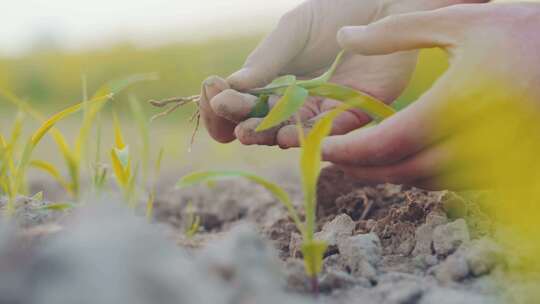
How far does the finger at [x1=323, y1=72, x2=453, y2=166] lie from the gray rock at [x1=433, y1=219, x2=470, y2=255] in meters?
0.18

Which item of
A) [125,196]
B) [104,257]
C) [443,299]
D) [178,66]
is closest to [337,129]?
[125,196]

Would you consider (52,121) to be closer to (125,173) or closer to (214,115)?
(125,173)

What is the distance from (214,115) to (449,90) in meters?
0.62

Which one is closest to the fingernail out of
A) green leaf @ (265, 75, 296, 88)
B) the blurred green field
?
green leaf @ (265, 75, 296, 88)

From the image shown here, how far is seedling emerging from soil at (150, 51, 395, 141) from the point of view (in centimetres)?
127

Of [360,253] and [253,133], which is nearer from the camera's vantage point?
[360,253]

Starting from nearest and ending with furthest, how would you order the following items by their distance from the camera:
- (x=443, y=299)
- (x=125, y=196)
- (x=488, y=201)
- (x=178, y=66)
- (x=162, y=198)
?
(x=443, y=299), (x=125, y=196), (x=488, y=201), (x=162, y=198), (x=178, y=66)

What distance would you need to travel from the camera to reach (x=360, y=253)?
1.23 m

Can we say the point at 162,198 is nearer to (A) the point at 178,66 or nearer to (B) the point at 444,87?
(B) the point at 444,87

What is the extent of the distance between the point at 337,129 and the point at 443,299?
83 cm

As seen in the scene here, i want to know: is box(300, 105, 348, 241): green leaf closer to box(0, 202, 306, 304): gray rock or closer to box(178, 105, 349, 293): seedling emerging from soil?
box(178, 105, 349, 293): seedling emerging from soil

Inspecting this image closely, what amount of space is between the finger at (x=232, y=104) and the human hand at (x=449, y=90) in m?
0.26

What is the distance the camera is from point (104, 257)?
31.0 inches

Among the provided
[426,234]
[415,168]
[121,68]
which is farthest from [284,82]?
[121,68]
